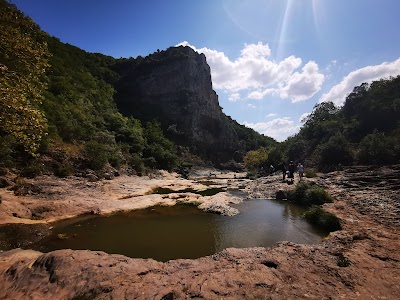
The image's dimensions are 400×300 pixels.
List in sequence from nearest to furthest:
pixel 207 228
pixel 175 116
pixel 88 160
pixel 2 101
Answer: pixel 2 101 → pixel 207 228 → pixel 88 160 → pixel 175 116

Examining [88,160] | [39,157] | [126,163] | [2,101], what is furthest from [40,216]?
[126,163]

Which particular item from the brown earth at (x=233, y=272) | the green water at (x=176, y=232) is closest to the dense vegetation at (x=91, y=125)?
the green water at (x=176, y=232)

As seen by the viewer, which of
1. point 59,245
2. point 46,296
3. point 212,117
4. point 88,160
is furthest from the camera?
point 212,117

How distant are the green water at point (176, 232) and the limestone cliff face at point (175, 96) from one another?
61727 mm

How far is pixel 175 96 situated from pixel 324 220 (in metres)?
74.2

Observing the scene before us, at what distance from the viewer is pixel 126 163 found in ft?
119

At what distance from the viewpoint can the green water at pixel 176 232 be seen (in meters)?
11.4

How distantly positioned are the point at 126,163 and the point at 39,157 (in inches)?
550

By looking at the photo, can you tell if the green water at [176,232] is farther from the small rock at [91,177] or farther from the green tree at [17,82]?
the small rock at [91,177]

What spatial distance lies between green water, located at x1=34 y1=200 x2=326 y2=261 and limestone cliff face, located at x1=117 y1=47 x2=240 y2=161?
61727mm

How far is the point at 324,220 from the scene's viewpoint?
14609 mm

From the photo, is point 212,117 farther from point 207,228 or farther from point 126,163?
point 207,228

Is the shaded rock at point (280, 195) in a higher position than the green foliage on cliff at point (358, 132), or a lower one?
lower

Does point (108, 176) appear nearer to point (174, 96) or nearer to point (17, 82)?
point (17, 82)
